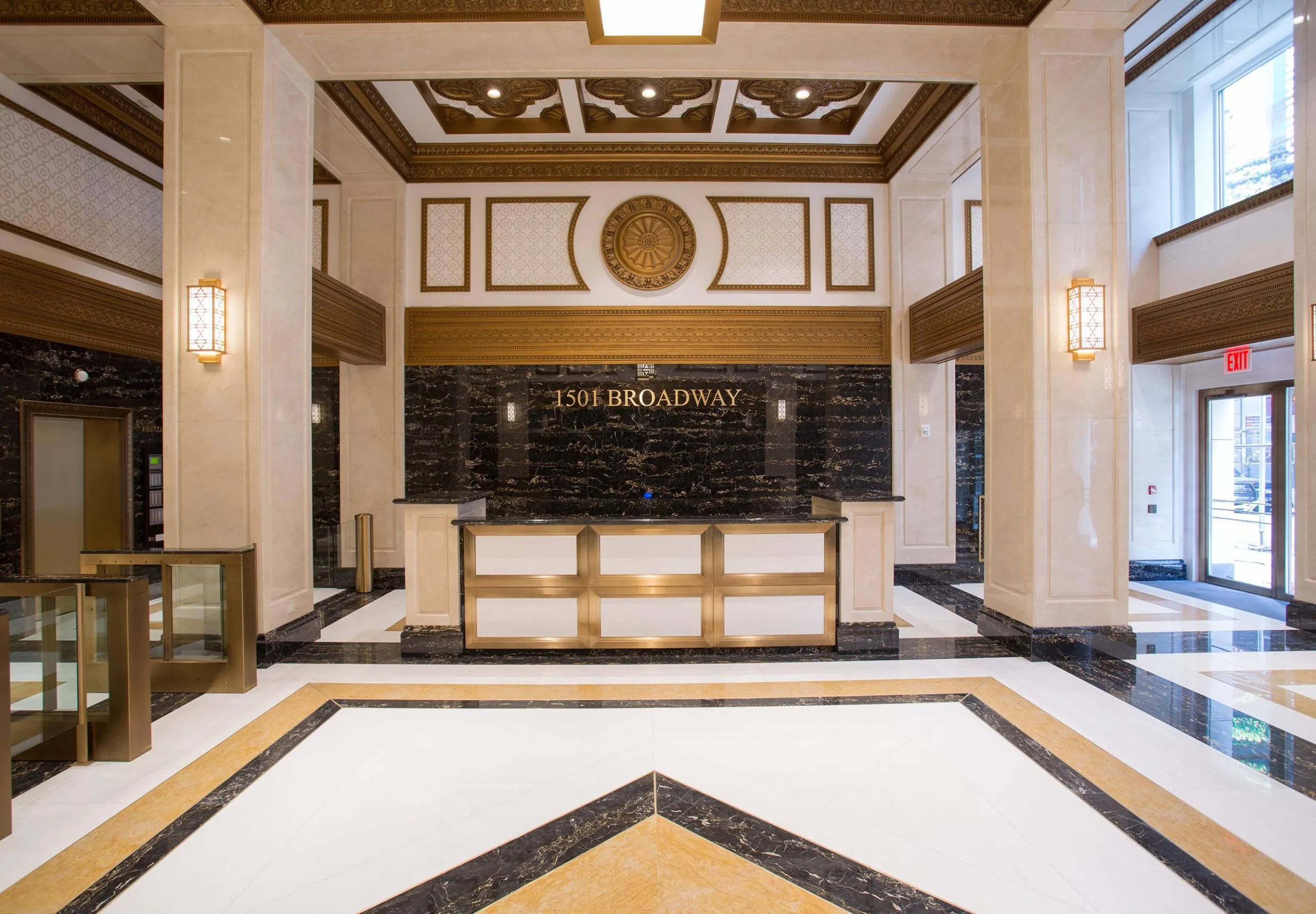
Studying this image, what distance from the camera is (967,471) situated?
7820 mm

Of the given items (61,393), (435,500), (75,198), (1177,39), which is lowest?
(435,500)

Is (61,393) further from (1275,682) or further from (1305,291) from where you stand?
(1305,291)

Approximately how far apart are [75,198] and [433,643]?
18.1 feet

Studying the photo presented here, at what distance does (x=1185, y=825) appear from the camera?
2.35 m

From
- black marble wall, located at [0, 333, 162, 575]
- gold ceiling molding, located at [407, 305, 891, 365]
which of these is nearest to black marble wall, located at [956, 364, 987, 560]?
gold ceiling molding, located at [407, 305, 891, 365]

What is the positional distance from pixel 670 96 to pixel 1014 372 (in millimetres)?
4461

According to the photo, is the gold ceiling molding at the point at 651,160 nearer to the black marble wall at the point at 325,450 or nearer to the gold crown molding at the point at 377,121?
the gold crown molding at the point at 377,121

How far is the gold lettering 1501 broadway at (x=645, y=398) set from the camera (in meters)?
7.55

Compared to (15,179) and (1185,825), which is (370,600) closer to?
(15,179)

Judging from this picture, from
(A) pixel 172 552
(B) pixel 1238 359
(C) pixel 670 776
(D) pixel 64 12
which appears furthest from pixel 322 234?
(B) pixel 1238 359

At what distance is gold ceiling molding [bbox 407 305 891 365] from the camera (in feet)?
24.6

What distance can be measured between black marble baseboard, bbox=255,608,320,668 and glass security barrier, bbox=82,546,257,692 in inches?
9.8

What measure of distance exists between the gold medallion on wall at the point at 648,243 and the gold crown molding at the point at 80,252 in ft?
16.1

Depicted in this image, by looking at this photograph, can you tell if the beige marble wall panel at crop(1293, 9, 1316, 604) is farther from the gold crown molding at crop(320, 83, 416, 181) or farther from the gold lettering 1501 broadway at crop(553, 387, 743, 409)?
the gold crown molding at crop(320, 83, 416, 181)
